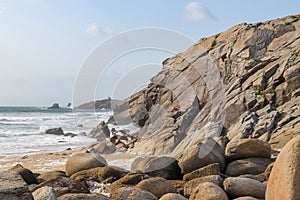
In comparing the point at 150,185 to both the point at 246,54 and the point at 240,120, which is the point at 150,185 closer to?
Answer: the point at 240,120

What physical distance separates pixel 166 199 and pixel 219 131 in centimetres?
1285

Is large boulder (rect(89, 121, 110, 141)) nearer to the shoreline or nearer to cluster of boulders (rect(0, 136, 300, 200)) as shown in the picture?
the shoreline

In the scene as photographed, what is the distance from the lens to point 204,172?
9.75 metres

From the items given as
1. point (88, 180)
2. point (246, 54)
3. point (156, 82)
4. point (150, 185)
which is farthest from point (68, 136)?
point (150, 185)

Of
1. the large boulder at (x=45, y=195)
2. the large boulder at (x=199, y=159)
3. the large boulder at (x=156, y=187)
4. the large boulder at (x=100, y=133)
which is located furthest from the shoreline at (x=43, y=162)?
the large boulder at (x=100, y=133)

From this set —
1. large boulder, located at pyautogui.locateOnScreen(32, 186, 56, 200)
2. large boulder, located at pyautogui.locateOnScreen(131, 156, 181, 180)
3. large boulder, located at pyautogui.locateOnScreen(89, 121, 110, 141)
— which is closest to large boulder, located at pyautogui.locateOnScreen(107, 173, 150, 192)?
large boulder, located at pyautogui.locateOnScreen(131, 156, 181, 180)

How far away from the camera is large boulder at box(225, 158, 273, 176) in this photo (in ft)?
33.6

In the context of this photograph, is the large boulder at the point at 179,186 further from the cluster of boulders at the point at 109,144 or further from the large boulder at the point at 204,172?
the cluster of boulders at the point at 109,144

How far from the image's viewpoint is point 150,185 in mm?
8469

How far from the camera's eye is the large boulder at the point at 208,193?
7.45 metres

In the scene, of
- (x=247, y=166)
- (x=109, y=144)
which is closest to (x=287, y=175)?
(x=247, y=166)

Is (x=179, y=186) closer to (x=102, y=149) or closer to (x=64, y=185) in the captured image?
(x=64, y=185)

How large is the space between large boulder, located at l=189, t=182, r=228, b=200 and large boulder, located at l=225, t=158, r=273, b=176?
2.80m

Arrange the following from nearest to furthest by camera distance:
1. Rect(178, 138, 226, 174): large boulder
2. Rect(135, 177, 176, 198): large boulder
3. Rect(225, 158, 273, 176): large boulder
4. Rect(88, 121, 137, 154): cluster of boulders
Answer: Rect(135, 177, 176, 198): large boulder → Rect(225, 158, 273, 176): large boulder → Rect(178, 138, 226, 174): large boulder → Rect(88, 121, 137, 154): cluster of boulders
